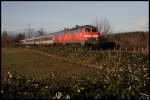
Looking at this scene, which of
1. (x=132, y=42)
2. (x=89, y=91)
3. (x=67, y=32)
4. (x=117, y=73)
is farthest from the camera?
(x=67, y=32)

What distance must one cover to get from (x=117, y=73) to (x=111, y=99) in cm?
248

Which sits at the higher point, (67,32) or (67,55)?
(67,32)

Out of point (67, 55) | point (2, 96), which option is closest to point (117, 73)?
point (2, 96)

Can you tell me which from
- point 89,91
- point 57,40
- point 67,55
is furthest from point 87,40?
point 89,91

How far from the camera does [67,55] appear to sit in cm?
2839

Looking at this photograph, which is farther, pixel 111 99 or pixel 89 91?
pixel 89 91

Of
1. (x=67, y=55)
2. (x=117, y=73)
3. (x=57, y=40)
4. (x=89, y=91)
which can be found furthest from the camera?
(x=57, y=40)

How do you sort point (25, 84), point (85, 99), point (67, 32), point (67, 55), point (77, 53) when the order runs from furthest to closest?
1. point (67, 32)
2. point (67, 55)
3. point (77, 53)
4. point (25, 84)
5. point (85, 99)

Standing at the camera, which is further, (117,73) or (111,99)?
(117,73)

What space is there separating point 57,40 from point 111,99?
3602 centimetres

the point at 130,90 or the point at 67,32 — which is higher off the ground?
the point at 67,32

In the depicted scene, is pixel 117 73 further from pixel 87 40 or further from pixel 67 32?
pixel 67 32

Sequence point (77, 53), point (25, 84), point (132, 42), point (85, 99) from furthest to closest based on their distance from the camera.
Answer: point (132, 42) < point (77, 53) < point (25, 84) < point (85, 99)

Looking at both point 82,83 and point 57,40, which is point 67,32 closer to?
point 57,40
